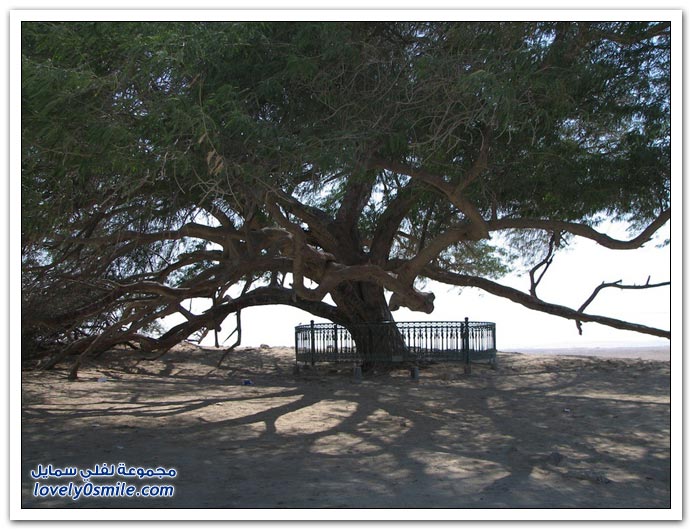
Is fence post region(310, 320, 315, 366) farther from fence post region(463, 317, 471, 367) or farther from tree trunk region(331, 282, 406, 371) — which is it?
fence post region(463, 317, 471, 367)

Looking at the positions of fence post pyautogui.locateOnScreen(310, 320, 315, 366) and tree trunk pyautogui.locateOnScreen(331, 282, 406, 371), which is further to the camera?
fence post pyautogui.locateOnScreen(310, 320, 315, 366)

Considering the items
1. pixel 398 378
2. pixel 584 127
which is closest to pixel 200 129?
pixel 584 127

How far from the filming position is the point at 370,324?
14711 millimetres

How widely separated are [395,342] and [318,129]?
7.76 m

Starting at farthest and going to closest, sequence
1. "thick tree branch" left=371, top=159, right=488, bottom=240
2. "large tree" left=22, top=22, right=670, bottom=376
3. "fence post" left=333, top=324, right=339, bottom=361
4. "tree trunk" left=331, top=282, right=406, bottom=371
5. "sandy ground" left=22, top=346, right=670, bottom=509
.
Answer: "fence post" left=333, top=324, right=339, bottom=361 → "tree trunk" left=331, top=282, right=406, bottom=371 → "thick tree branch" left=371, top=159, right=488, bottom=240 → "large tree" left=22, top=22, right=670, bottom=376 → "sandy ground" left=22, top=346, right=670, bottom=509

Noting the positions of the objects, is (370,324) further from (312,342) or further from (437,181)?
(437,181)

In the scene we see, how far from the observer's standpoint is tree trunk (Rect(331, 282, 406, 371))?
14680 millimetres

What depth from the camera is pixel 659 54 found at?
9.09m

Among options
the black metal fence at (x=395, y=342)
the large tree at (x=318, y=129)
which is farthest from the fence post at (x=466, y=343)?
the large tree at (x=318, y=129)

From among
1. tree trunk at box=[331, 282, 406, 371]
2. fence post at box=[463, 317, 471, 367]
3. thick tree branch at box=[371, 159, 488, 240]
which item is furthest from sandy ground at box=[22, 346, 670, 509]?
thick tree branch at box=[371, 159, 488, 240]

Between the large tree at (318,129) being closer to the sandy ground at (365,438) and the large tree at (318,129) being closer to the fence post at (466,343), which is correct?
the sandy ground at (365,438)

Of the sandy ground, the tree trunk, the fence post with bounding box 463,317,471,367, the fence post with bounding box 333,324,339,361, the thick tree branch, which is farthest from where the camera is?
the fence post with bounding box 333,324,339,361

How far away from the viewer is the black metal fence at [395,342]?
1470cm

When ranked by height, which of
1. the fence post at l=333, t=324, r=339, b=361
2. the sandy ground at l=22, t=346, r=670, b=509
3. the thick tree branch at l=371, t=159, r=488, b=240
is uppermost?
the thick tree branch at l=371, t=159, r=488, b=240
